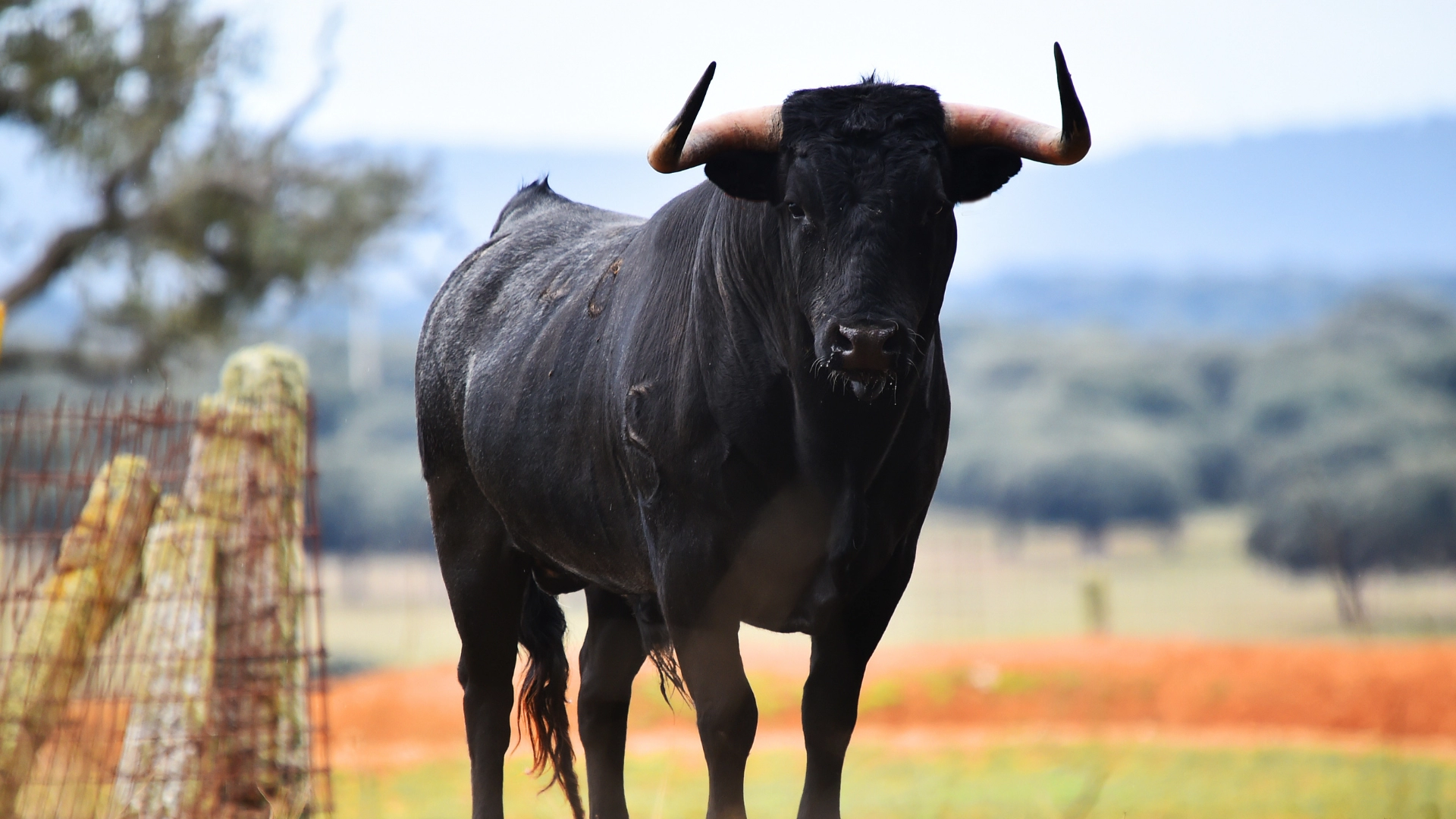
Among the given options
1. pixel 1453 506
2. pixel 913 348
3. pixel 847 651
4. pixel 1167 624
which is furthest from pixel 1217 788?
pixel 1453 506

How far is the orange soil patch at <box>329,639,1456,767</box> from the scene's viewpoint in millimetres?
14086

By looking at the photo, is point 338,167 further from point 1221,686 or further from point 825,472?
point 825,472

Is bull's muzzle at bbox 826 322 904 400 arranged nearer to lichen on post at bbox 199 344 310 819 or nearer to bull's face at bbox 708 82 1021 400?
bull's face at bbox 708 82 1021 400

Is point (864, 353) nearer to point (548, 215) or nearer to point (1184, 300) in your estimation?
point (548, 215)

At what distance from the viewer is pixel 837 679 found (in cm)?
393

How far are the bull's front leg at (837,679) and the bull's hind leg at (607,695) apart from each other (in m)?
1.30

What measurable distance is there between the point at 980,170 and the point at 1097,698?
1215cm

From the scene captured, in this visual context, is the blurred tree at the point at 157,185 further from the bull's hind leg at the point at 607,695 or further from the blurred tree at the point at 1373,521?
the blurred tree at the point at 1373,521

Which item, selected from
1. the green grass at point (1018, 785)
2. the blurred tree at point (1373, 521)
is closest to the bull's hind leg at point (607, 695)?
the green grass at point (1018, 785)

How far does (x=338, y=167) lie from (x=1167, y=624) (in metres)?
25.3

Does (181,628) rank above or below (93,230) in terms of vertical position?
below

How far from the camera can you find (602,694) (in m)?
5.21

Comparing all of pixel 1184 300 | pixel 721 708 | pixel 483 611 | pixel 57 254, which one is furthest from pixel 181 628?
pixel 1184 300

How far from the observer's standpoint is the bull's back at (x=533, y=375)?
4.34 m
